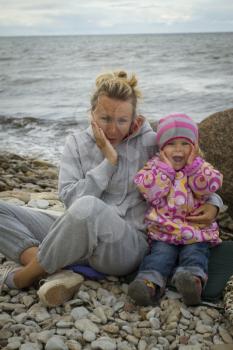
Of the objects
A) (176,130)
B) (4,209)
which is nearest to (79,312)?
(4,209)

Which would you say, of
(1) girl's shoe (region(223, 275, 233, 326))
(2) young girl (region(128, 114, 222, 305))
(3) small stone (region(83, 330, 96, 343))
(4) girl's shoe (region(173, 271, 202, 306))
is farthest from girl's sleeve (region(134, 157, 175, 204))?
(3) small stone (region(83, 330, 96, 343))

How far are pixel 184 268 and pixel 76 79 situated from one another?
24.4 meters

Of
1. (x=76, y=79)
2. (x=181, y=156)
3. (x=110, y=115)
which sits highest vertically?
(x=110, y=115)

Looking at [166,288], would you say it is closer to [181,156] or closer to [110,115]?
[181,156]

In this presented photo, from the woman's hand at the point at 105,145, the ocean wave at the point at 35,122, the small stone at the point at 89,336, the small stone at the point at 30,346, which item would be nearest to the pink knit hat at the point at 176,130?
the woman's hand at the point at 105,145

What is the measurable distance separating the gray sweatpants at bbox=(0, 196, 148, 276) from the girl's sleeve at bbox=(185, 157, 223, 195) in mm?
590

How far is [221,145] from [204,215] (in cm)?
198

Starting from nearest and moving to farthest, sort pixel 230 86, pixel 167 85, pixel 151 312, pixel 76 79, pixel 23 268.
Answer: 1. pixel 151 312
2. pixel 23 268
3. pixel 230 86
4. pixel 167 85
5. pixel 76 79

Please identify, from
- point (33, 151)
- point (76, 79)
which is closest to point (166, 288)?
point (33, 151)

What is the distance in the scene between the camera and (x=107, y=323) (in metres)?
3.32

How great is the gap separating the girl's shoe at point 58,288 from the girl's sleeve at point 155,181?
85 cm

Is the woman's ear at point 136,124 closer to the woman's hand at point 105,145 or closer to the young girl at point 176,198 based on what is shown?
the young girl at point 176,198

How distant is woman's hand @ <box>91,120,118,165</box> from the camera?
12.6ft

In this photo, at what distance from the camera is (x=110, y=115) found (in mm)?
3869
